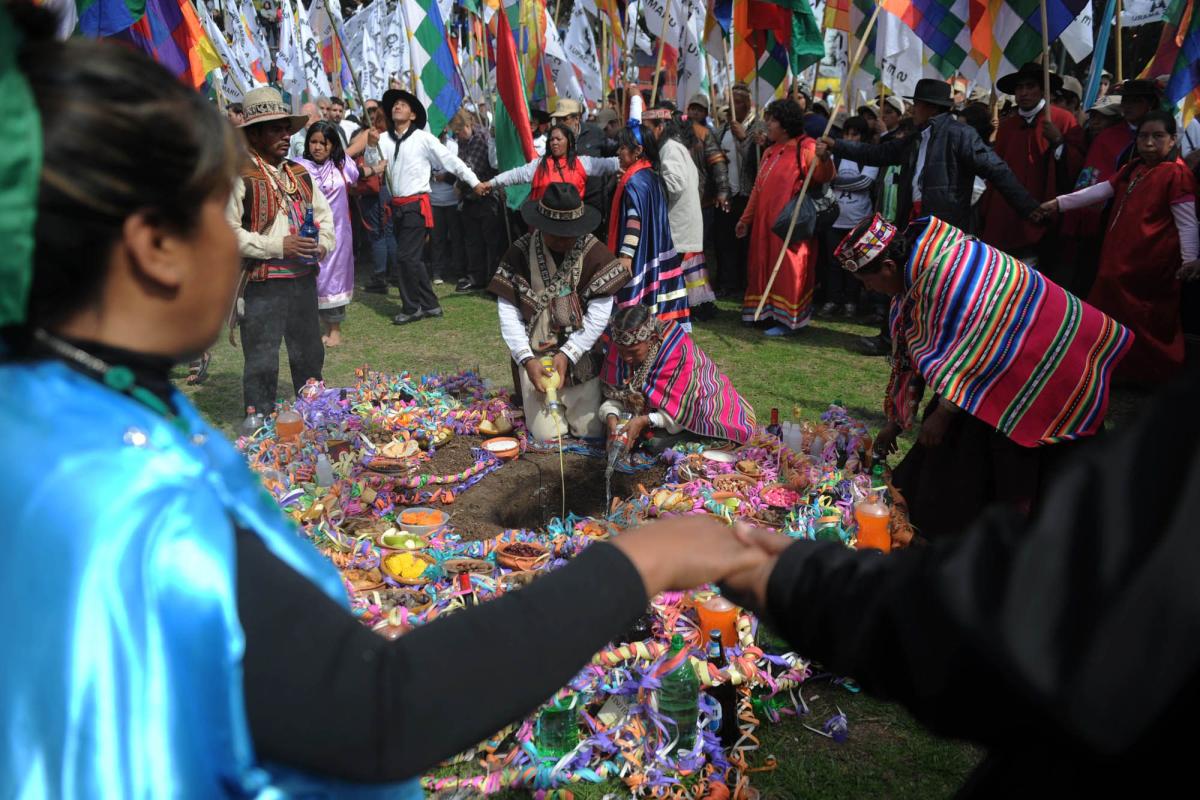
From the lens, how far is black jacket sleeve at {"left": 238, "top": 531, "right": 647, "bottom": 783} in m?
0.95

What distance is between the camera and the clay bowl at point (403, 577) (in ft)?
12.0

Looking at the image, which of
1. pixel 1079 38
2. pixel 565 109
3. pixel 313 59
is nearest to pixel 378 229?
pixel 565 109

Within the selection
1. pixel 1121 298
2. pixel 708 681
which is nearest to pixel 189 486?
pixel 708 681

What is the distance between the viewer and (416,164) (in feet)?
30.0

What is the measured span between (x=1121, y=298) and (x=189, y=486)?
7288 mm

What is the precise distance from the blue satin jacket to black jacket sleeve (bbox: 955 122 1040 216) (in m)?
6.97

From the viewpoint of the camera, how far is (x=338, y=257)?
811 cm

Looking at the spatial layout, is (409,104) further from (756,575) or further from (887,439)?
(756,575)

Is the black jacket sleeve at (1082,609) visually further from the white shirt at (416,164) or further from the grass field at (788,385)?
the white shirt at (416,164)

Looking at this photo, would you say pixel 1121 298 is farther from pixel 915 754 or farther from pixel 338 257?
pixel 338 257

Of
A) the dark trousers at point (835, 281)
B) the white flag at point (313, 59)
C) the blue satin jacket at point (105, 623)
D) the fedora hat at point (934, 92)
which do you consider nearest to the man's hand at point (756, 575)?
the blue satin jacket at point (105, 623)

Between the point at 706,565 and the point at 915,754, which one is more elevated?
the point at 706,565

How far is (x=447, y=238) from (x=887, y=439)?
860 centimetres

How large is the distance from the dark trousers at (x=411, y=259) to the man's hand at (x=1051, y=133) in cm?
592
